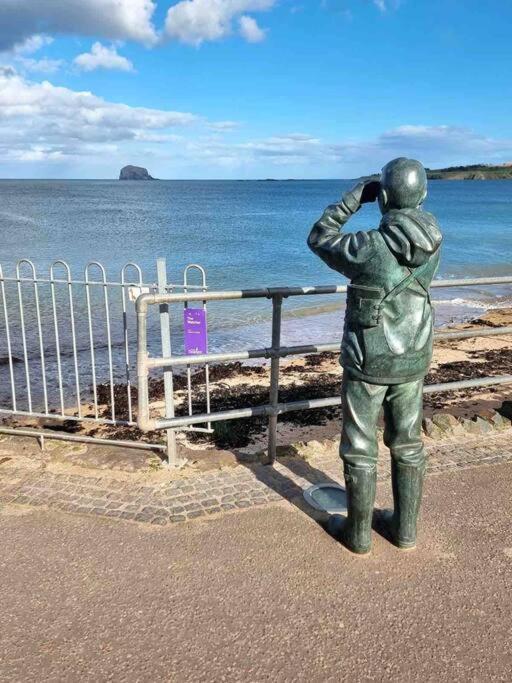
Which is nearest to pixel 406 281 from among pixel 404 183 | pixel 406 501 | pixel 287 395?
pixel 404 183

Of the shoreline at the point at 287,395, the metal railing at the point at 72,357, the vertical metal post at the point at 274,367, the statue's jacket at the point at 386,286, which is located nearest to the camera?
the statue's jacket at the point at 386,286

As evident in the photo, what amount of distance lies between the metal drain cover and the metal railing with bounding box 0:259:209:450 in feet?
4.75

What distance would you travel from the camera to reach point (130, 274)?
23.4 meters

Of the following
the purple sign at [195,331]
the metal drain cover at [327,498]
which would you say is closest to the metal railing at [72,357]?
the purple sign at [195,331]

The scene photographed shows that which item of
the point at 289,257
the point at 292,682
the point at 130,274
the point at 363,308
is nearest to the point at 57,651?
the point at 292,682

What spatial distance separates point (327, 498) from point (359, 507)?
2.38 feet

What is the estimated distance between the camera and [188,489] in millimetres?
4090

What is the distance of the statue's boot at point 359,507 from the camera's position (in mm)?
3197

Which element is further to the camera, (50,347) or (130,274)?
(130,274)

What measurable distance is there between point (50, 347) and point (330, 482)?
367 inches

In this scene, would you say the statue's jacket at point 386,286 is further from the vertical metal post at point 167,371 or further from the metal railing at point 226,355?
the vertical metal post at point 167,371

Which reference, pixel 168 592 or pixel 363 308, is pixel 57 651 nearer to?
pixel 168 592

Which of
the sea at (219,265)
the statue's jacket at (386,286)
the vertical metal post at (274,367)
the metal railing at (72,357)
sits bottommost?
the sea at (219,265)

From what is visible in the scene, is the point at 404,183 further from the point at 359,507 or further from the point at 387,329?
the point at 359,507
